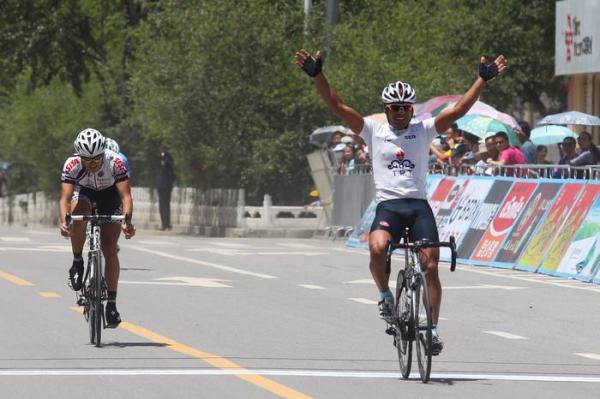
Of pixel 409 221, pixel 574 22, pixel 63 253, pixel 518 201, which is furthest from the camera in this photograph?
pixel 574 22

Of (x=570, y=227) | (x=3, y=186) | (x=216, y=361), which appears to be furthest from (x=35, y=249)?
(x=3, y=186)

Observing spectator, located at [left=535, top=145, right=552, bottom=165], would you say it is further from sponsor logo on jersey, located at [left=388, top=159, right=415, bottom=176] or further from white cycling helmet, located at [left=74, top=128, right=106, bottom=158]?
sponsor logo on jersey, located at [left=388, top=159, right=415, bottom=176]

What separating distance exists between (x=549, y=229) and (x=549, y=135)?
7035 millimetres

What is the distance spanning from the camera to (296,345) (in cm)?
1280

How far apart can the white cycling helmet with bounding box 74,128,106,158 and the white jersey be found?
231cm

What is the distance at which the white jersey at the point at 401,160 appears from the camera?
11430 mm

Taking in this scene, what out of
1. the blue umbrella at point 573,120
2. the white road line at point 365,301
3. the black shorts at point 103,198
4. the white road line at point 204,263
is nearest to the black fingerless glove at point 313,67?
the black shorts at point 103,198

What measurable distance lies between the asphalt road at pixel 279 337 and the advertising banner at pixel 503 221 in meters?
0.48

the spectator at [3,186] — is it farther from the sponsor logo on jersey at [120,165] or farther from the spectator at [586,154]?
the sponsor logo on jersey at [120,165]

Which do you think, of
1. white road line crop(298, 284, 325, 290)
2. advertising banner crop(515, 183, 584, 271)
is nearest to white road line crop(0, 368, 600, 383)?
white road line crop(298, 284, 325, 290)

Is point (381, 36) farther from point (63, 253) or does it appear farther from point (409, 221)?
point (409, 221)

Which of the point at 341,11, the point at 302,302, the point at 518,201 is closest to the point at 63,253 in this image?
the point at 518,201

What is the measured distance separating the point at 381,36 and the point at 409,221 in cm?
2666

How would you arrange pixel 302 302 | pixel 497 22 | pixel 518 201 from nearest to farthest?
pixel 302 302 < pixel 518 201 < pixel 497 22
